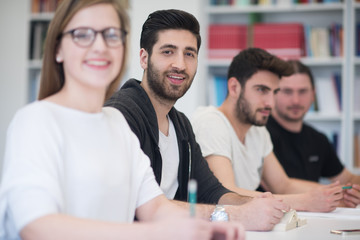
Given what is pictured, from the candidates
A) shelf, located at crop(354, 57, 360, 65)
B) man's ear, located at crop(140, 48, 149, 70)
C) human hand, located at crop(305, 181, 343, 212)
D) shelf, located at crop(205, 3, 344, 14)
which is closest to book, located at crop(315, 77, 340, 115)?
shelf, located at crop(354, 57, 360, 65)

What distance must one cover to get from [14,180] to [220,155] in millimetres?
1380

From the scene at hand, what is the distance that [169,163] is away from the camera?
183cm

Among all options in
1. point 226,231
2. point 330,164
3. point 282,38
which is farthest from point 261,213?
point 282,38

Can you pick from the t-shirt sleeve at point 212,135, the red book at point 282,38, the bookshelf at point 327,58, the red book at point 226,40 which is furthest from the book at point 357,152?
the t-shirt sleeve at point 212,135

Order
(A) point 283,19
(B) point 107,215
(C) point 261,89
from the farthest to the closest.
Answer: (A) point 283,19 → (C) point 261,89 → (B) point 107,215

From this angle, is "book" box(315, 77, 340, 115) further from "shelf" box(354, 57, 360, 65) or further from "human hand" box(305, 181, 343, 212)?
"human hand" box(305, 181, 343, 212)

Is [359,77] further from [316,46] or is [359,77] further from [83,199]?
[83,199]

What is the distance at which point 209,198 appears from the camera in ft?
6.19

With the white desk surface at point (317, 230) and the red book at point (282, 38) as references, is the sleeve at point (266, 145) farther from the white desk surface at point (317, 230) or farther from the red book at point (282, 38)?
the red book at point (282, 38)

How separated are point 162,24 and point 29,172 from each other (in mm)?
979

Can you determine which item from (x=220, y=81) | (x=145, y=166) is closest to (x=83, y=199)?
(x=145, y=166)

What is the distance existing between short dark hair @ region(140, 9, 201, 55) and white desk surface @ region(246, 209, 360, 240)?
0.72 meters

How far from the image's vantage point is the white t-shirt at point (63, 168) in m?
0.92

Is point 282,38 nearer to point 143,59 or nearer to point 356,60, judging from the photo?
point 356,60
